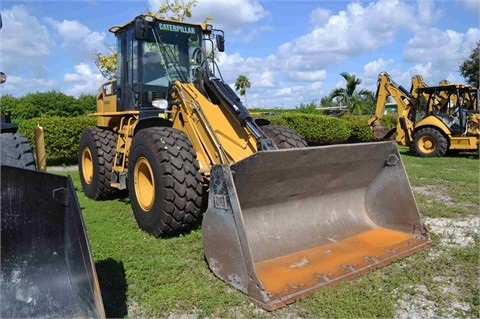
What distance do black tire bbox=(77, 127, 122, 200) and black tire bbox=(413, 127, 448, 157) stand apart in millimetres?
10045

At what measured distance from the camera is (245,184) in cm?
388

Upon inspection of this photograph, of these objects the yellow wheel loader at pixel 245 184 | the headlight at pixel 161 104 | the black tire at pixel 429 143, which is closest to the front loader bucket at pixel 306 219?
the yellow wheel loader at pixel 245 184

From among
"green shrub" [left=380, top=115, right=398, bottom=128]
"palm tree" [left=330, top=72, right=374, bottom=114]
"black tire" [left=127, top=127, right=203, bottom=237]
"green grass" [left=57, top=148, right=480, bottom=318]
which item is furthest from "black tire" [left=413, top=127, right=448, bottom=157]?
"palm tree" [left=330, top=72, right=374, bottom=114]

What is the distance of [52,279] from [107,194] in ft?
13.0

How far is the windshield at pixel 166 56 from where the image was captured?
18.9 ft

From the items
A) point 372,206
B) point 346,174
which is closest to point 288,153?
point 346,174

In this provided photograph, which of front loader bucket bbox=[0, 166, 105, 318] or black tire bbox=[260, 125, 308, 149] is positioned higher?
black tire bbox=[260, 125, 308, 149]

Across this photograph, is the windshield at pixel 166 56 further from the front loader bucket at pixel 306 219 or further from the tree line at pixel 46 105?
the tree line at pixel 46 105

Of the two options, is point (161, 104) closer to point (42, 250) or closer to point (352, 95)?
point (42, 250)

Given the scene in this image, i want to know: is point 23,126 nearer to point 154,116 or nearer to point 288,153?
point 154,116

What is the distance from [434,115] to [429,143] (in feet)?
2.85

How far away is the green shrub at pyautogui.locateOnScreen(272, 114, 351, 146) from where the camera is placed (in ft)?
54.4

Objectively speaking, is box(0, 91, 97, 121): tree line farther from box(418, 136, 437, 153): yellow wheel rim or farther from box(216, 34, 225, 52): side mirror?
box(216, 34, 225, 52): side mirror

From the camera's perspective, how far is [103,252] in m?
4.34
